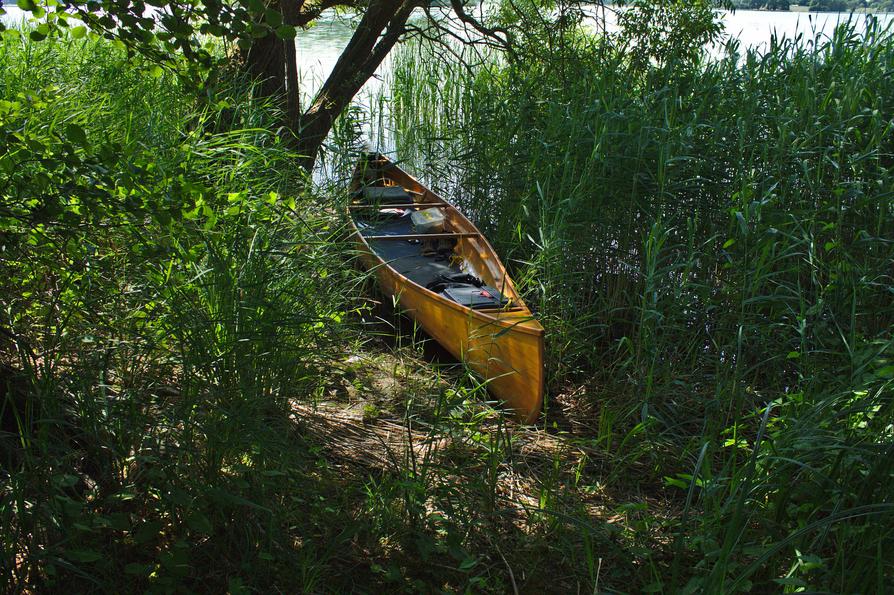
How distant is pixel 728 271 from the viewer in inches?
175

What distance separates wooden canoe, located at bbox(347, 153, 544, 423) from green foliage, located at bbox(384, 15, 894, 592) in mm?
267

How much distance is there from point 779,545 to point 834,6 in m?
4.85

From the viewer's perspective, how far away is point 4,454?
236 centimetres

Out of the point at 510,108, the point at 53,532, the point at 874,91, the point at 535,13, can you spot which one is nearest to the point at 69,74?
the point at 510,108

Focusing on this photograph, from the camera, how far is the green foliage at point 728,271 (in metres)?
2.62

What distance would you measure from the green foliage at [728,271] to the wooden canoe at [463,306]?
0.27 meters

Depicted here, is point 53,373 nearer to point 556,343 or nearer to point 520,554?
point 520,554

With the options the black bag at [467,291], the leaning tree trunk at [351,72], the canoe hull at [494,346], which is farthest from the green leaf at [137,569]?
the leaning tree trunk at [351,72]

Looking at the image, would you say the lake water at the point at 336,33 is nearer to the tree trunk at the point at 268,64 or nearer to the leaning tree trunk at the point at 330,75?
the leaning tree trunk at the point at 330,75

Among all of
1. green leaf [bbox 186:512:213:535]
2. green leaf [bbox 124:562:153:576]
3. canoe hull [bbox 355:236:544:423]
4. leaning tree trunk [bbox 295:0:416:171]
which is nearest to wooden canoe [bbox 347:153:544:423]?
canoe hull [bbox 355:236:544:423]

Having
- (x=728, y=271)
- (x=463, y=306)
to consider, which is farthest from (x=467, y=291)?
(x=728, y=271)

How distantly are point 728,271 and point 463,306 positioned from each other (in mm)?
1418

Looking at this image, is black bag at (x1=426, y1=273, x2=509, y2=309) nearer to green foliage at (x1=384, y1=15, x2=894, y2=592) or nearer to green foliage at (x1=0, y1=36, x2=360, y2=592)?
green foliage at (x1=384, y1=15, x2=894, y2=592)

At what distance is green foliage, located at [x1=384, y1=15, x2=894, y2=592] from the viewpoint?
2615mm
